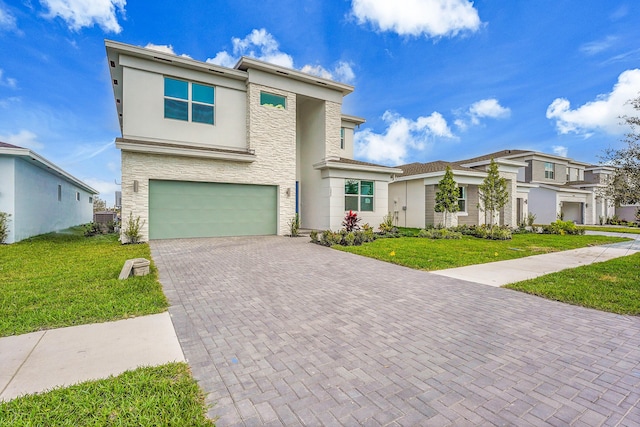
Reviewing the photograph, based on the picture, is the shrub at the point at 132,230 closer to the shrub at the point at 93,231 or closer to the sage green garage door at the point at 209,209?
the sage green garage door at the point at 209,209

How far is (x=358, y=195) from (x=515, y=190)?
13.9 metres

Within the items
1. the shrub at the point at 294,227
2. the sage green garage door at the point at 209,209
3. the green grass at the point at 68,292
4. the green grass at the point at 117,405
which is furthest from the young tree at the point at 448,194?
the green grass at the point at 117,405

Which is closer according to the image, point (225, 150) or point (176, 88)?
point (176, 88)

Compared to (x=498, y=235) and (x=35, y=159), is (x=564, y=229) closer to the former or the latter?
(x=498, y=235)

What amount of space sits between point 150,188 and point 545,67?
2196 centimetres

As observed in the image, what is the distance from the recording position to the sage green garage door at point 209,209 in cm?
1227

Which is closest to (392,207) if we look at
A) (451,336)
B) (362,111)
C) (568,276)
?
(362,111)

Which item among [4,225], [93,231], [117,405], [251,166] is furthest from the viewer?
[93,231]

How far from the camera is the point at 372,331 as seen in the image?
3.68m

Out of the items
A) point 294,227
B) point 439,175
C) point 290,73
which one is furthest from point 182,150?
point 439,175

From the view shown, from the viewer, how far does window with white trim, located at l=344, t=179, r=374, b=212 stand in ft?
52.4

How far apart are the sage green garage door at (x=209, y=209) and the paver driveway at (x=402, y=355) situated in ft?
24.6

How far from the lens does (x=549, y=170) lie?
2997cm

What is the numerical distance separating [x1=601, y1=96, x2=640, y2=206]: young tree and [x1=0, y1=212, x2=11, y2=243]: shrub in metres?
22.5
